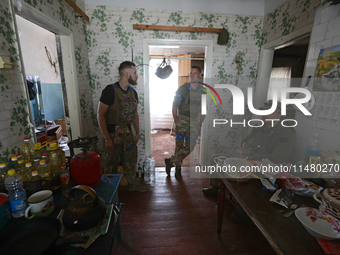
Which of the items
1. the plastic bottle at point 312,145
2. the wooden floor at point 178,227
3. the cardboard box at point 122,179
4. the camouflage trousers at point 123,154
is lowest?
the wooden floor at point 178,227

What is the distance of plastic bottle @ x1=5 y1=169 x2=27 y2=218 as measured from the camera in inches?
37.8

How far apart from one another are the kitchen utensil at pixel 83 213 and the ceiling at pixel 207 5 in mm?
2884

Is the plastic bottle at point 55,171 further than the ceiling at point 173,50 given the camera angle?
No

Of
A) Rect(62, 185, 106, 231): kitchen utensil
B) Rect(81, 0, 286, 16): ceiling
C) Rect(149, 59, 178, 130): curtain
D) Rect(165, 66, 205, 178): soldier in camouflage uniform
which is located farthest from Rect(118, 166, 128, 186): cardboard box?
Rect(149, 59, 178, 130): curtain

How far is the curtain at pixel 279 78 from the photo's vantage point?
3.03m

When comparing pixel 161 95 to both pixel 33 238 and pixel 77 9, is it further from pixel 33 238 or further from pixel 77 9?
pixel 33 238

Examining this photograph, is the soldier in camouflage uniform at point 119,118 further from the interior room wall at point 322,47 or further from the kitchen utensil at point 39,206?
the interior room wall at point 322,47

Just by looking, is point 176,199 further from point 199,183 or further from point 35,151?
point 35,151

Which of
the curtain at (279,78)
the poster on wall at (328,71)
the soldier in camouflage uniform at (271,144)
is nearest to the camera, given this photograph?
the poster on wall at (328,71)

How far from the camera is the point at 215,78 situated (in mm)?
2967

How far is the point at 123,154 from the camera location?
2.35 metres

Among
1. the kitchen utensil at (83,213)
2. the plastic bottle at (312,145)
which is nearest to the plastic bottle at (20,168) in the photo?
the kitchen utensil at (83,213)

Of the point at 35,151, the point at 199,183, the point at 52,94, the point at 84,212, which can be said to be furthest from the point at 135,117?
the point at 52,94

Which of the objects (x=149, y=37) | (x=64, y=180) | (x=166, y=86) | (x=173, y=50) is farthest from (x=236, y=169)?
(x=166, y=86)
